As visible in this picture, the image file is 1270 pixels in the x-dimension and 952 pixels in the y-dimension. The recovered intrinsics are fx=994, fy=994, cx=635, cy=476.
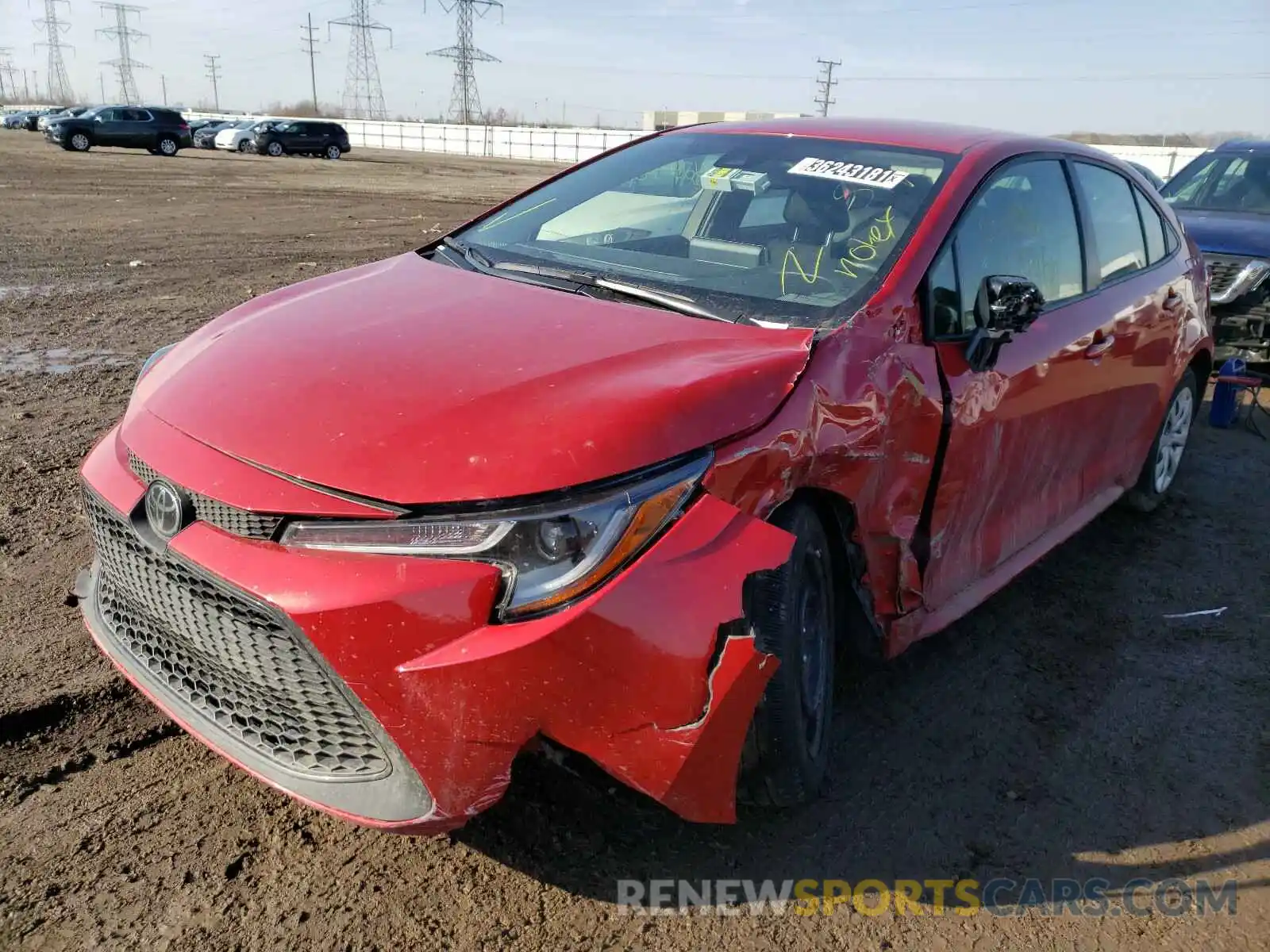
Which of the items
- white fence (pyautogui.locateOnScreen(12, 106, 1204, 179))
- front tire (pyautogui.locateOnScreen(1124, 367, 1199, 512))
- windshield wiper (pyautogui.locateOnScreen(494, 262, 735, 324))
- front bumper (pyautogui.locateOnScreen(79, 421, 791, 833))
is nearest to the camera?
front bumper (pyautogui.locateOnScreen(79, 421, 791, 833))

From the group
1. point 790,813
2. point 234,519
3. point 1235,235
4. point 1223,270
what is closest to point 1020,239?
point 790,813

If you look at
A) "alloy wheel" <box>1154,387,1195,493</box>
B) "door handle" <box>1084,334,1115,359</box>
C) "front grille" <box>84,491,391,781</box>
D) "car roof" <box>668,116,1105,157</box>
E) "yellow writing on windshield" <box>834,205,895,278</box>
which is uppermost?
"car roof" <box>668,116,1105,157</box>

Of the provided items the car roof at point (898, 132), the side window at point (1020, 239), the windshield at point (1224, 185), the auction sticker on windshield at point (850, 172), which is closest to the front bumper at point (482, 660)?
the side window at point (1020, 239)

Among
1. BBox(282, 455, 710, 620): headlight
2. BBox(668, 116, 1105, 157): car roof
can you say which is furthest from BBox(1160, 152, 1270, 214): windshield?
BBox(282, 455, 710, 620): headlight

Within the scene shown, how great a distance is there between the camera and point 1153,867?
2520 millimetres

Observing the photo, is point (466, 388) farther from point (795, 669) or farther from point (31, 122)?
point (31, 122)

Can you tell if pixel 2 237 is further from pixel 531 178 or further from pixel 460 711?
pixel 531 178

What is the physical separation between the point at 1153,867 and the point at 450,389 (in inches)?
83.2

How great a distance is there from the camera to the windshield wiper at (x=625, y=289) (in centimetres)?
268

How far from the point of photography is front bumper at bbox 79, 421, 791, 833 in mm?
1848

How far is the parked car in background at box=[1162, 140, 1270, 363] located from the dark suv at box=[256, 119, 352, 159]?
39505 mm

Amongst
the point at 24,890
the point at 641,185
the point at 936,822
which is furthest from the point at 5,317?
the point at 936,822

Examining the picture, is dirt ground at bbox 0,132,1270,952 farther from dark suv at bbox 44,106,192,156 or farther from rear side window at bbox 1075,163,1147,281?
dark suv at bbox 44,106,192,156

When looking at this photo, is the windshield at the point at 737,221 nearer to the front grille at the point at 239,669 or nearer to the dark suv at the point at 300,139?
the front grille at the point at 239,669
